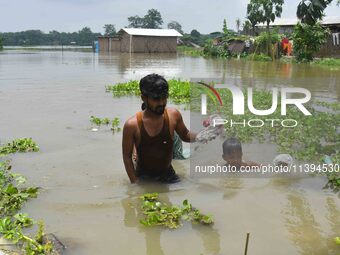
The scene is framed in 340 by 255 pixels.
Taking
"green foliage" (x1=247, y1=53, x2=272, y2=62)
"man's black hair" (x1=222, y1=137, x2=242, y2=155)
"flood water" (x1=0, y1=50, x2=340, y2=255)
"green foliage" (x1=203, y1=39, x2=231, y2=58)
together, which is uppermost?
"green foliage" (x1=203, y1=39, x2=231, y2=58)

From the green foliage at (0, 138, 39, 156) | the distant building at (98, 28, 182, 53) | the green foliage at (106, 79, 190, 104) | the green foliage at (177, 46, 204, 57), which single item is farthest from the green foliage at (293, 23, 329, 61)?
the distant building at (98, 28, 182, 53)

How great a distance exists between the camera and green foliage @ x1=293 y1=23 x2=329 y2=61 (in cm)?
2436

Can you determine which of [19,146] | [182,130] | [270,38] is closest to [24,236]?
[182,130]

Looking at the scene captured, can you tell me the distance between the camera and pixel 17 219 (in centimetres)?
365

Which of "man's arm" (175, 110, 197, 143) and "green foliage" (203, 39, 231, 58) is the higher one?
"green foliage" (203, 39, 231, 58)

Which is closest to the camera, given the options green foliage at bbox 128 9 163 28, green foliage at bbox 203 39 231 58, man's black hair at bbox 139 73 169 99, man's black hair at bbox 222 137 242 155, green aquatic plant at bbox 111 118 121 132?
man's black hair at bbox 139 73 169 99

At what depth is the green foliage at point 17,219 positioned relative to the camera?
3133 mm

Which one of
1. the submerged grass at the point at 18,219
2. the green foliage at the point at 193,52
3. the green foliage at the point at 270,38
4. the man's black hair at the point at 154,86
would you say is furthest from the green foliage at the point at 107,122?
the green foliage at the point at 193,52

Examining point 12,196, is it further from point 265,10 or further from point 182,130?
point 265,10

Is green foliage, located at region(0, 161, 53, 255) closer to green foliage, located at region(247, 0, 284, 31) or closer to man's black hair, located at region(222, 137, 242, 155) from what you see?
man's black hair, located at region(222, 137, 242, 155)

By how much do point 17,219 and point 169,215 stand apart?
1.30 meters

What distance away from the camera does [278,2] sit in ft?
128

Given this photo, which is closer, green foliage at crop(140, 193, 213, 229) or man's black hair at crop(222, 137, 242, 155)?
green foliage at crop(140, 193, 213, 229)

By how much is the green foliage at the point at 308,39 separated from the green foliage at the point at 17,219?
22.5m
